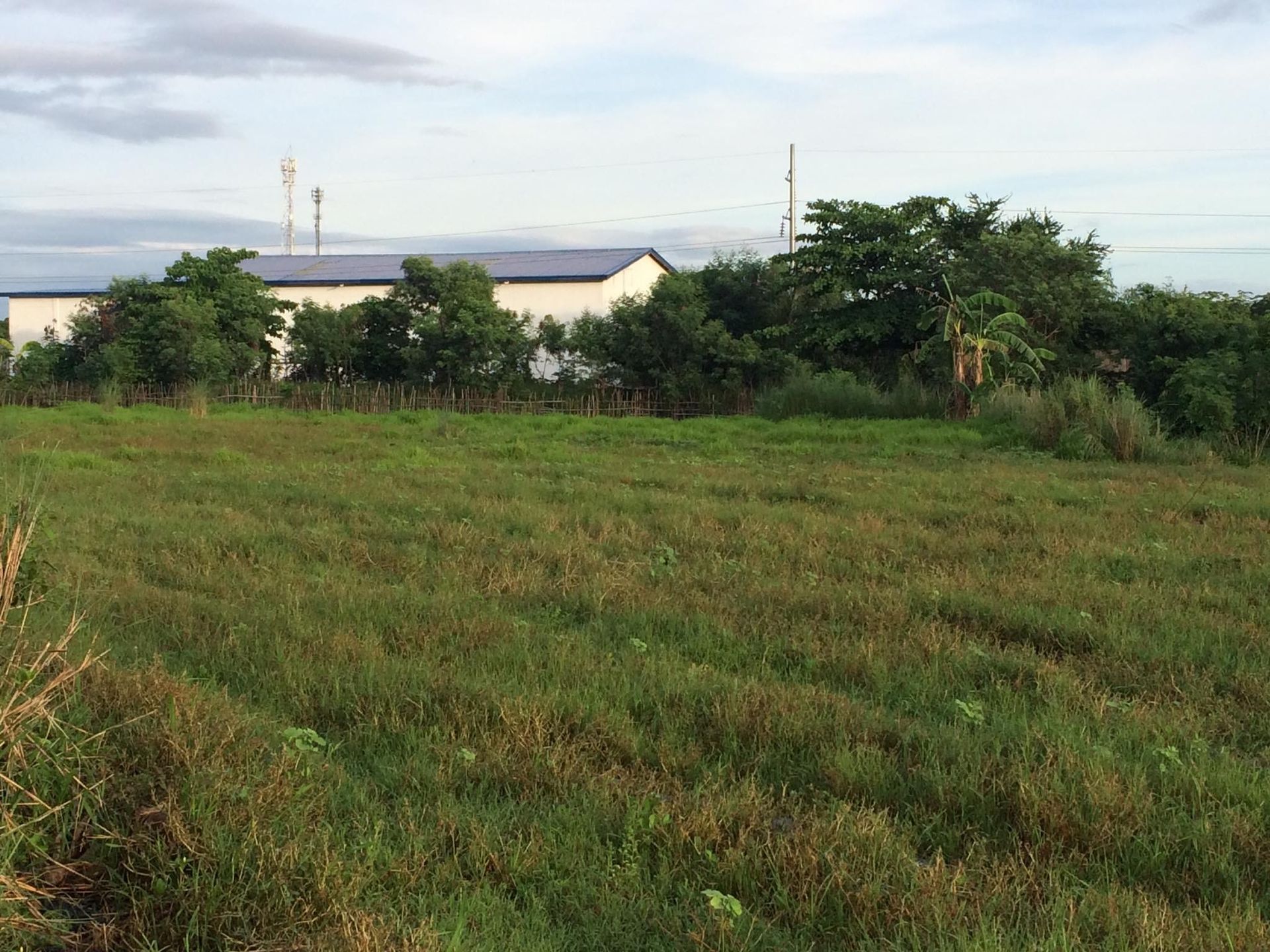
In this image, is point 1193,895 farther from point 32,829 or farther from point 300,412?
point 300,412

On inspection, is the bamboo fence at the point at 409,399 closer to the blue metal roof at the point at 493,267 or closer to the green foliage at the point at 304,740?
the blue metal roof at the point at 493,267

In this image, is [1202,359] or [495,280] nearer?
[1202,359]

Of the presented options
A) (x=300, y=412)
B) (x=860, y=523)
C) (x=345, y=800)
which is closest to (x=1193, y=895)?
(x=345, y=800)

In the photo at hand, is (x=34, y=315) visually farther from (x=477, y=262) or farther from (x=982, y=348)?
Result: (x=982, y=348)

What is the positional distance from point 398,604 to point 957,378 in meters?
17.5

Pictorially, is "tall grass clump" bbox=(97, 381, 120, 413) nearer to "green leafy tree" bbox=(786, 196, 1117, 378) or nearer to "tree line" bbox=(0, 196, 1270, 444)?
"tree line" bbox=(0, 196, 1270, 444)

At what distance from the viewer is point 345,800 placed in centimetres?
318

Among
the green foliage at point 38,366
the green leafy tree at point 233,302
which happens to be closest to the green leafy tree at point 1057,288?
the green leafy tree at point 233,302

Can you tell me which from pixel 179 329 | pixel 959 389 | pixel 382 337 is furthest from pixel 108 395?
pixel 959 389

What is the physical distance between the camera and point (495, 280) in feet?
109

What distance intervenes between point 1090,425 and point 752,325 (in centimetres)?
1557

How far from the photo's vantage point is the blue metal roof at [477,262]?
118ft

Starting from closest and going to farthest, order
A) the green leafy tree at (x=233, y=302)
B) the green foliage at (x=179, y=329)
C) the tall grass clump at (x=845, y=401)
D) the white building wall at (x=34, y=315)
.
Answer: the tall grass clump at (x=845, y=401) → the green foliage at (x=179, y=329) → the green leafy tree at (x=233, y=302) → the white building wall at (x=34, y=315)

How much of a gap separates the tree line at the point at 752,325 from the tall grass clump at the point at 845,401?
791mm
